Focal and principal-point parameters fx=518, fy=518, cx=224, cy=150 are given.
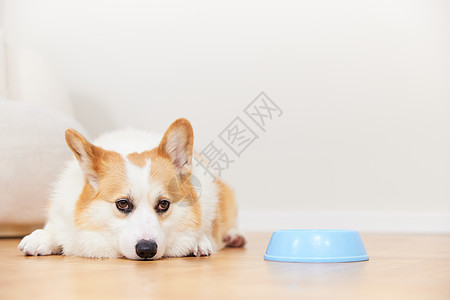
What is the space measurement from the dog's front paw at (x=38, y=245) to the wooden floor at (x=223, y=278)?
2.1 inches

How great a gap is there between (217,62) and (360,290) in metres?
2.19

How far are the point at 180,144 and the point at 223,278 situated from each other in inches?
24.9

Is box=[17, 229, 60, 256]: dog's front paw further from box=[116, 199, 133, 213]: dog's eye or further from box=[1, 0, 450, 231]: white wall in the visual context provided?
box=[1, 0, 450, 231]: white wall

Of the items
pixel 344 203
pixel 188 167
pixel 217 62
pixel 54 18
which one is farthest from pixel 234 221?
pixel 54 18

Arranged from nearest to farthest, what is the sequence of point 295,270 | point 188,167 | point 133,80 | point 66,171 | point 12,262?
point 295,270
point 12,262
point 188,167
point 66,171
point 133,80

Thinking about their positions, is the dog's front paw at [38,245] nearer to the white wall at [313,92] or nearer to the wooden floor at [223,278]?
the wooden floor at [223,278]

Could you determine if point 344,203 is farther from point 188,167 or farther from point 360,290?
point 360,290

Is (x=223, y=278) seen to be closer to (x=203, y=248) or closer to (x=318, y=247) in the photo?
(x=318, y=247)

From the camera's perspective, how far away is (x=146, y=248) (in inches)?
58.7

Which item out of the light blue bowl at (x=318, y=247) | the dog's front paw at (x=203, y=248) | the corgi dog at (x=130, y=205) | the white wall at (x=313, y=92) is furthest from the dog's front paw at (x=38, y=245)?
the white wall at (x=313, y=92)

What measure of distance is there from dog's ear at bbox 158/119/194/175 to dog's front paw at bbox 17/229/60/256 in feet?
1.53

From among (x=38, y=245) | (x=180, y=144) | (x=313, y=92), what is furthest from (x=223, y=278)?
(x=313, y=92)

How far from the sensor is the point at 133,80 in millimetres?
3090

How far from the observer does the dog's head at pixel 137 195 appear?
1.53 meters
